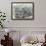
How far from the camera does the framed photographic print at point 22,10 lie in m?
5.13

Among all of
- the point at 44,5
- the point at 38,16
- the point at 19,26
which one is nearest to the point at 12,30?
the point at 19,26

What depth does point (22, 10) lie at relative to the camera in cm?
517

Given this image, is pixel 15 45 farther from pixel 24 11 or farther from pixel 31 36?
pixel 24 11

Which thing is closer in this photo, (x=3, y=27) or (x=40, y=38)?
(x=40, y=38)

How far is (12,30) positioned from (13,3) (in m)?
0.93

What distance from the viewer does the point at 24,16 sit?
516 cm

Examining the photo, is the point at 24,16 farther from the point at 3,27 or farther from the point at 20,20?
the point at 3,27

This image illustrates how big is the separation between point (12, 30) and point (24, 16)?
0.65m

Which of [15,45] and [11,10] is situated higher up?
[11,10]

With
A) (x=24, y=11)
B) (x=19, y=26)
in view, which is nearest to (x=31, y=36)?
(x=19, y=26)

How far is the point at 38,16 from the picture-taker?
16.9ft

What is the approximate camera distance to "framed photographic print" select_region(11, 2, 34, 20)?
5129mm

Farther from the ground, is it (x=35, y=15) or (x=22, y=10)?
(x=22, y=10)

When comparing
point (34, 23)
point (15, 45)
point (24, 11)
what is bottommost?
point (15, 45)
